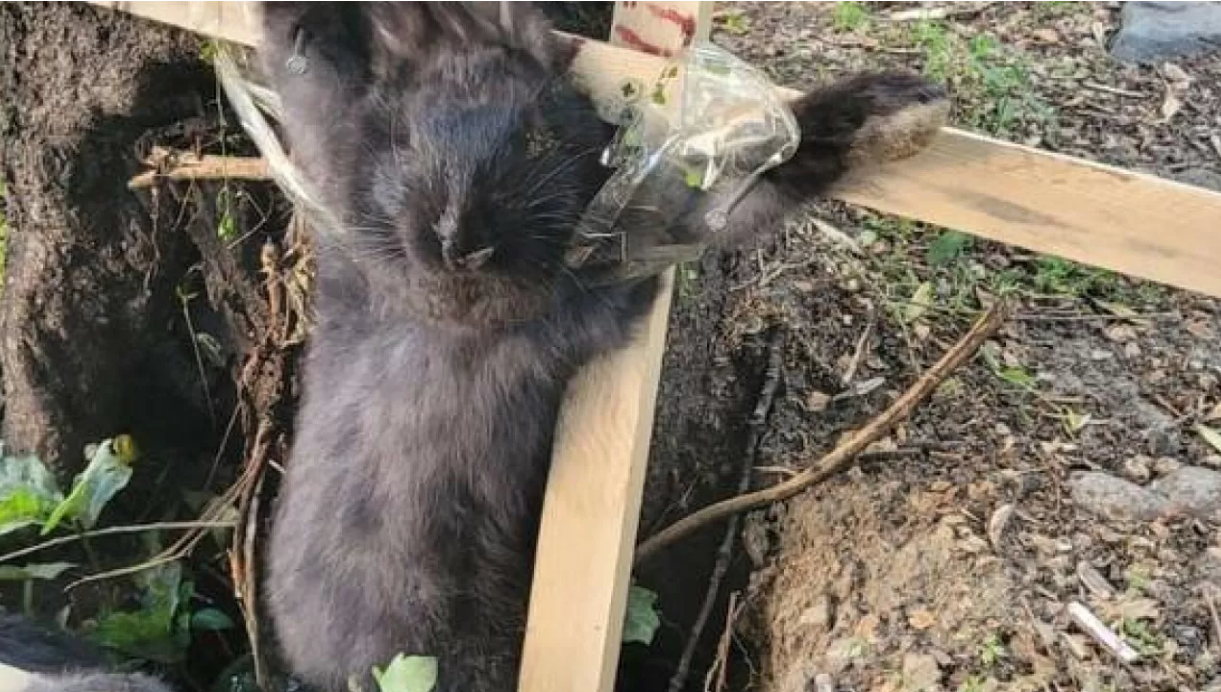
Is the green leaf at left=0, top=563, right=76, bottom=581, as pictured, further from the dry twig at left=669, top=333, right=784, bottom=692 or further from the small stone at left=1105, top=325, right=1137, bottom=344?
the small stone at left=1105, top=325, right=1137, bottom=344

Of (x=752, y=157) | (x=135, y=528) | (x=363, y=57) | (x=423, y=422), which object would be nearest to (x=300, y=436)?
(x=423, y=422)

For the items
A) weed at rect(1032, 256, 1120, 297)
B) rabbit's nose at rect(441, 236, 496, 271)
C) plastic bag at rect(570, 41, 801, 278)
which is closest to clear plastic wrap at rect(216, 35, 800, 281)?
plastic bag at rect(570, 41, 801, 278)

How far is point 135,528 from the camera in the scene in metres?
3.64

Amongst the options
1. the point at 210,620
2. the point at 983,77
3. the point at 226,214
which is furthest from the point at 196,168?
the point at 983,77

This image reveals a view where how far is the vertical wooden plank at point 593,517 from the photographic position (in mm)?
2807

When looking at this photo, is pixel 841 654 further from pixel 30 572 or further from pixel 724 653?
pixel 30 572

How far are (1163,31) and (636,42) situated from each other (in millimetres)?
2059

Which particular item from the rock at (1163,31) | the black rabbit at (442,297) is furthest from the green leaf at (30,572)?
the rock at (1163,31)

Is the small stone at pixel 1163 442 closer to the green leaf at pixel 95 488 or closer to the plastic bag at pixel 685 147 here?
the plastic bag at pixel 685 147

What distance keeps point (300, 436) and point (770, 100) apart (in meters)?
1.25

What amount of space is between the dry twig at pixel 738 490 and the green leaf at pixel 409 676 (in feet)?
2.63

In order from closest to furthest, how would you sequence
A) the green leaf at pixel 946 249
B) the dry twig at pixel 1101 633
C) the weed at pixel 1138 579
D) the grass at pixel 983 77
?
the dry twig at pixel 1101 633, the weed at pixel 1138 579, the green leaf at pixel 946 249, the grass at pixel 983 77

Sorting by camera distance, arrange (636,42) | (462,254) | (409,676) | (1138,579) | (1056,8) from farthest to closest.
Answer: (1056,8)
(1138,579)
(409,676)
(636,42)
(462,254)

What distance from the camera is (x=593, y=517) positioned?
282 centimetres
